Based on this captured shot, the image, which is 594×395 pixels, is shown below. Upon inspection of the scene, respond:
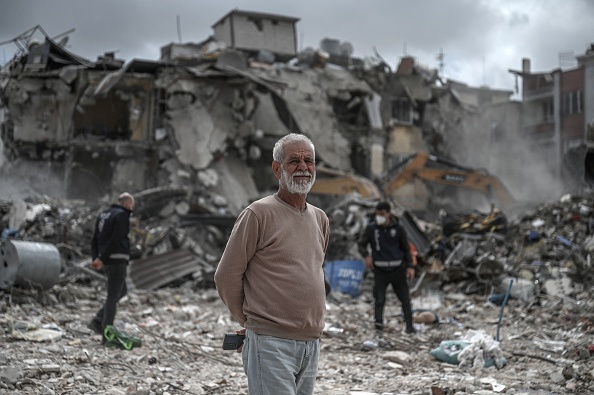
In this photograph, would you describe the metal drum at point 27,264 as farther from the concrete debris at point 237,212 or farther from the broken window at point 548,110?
the broken window at point 548,110

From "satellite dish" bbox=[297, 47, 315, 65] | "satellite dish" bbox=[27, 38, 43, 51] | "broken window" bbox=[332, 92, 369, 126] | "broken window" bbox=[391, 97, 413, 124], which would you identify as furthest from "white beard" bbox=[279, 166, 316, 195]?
"broken window" bbox=[391, 97, 413, 124]

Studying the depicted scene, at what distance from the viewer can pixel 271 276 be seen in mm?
2814

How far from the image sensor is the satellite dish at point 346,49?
34.2 m

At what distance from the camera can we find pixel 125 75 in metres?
21.3

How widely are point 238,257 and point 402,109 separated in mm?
29087

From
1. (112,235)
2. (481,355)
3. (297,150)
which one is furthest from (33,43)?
(297,150)

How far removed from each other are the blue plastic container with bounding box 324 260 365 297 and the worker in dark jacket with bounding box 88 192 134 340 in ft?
18.6

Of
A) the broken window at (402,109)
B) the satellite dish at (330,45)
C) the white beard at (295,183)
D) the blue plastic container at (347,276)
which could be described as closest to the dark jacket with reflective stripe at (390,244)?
the blue plastic container at (347,276)

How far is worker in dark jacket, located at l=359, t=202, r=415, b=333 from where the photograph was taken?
26.2 ft

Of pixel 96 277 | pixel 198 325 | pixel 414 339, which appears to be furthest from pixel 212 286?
pixel 414 339

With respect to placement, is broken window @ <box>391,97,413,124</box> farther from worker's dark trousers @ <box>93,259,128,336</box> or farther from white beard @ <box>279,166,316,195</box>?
white beard @ <box>279,166,316,195</box>

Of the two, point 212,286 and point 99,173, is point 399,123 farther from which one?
point 212,286

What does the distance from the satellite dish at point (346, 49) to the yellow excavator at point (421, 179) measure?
16.2 metres

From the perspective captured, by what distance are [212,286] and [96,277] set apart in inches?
Result: 92.8
